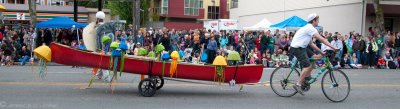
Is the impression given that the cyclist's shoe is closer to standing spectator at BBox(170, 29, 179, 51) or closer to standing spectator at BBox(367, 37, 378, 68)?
standing spectator at BBox(367, 37, 378, 68)

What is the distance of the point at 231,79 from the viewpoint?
937 centimetres

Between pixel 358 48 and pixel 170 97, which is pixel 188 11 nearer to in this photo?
pixel 358 48

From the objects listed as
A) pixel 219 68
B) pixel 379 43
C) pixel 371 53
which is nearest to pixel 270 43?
pixel 371 53

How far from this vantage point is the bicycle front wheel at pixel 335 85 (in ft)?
29.6

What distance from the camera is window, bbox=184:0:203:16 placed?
208 feet

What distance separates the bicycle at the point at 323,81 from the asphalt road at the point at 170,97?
6.3 inches

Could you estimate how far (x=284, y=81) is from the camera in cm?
957

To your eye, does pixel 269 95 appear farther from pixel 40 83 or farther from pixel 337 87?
pixel 40 83

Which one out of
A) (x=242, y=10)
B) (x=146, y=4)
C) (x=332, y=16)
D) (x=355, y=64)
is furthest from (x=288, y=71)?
(x=146, y=4)

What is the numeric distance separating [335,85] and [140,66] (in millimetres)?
3864

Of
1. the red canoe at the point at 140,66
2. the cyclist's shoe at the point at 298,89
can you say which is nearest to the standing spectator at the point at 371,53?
the cyclist's shoe at the point at 298,89

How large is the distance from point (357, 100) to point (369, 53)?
13427mm

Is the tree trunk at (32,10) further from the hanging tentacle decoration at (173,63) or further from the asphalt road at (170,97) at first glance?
the hanging tentacle decoration at (173,63)

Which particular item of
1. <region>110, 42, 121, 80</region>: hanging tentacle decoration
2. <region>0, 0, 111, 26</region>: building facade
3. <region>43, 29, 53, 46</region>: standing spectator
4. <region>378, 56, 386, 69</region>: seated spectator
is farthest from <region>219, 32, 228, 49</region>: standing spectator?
<region>0, 0, 111, 26</region>: building facade
